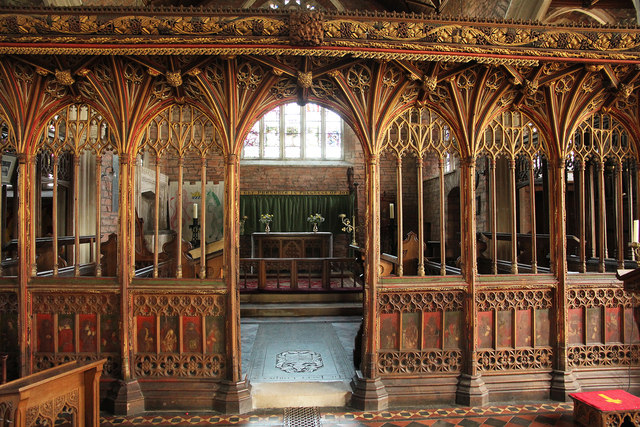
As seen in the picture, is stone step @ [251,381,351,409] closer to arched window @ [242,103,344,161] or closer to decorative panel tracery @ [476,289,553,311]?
decorative panel tracery @ [476,289,553,311]

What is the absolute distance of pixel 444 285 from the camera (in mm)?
3822

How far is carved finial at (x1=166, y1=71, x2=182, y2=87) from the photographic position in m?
3.46

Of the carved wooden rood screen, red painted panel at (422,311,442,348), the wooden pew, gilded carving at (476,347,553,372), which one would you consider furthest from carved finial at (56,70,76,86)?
gilded carving at (476,347,553,372)

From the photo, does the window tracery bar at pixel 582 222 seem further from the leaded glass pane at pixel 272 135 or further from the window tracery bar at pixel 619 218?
the leaded glass pane at pixel 272 135

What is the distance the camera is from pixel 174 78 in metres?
3.46

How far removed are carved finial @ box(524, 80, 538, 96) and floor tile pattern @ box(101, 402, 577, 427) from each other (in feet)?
9.82

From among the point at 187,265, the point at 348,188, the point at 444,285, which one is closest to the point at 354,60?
the point at 444,285

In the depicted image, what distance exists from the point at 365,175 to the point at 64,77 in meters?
2.85

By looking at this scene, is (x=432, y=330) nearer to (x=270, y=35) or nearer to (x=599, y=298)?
(x=599, y=298)

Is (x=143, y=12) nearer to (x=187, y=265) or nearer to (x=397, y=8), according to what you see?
(x=187, y=265)

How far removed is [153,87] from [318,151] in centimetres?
960

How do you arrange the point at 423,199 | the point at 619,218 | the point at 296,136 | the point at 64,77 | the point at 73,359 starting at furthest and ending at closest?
the point at 296,136
the point at 423,199
the point at 619,218
the point at 73,359
the point at 64,77

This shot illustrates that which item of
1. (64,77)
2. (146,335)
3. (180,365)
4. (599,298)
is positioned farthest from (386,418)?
(64,77)

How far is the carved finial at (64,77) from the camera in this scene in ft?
11.3
